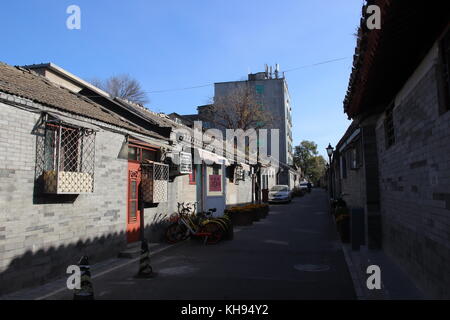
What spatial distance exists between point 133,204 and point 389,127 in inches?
269

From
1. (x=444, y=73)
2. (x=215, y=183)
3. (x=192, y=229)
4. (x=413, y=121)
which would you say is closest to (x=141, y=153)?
(x=192, y=229)

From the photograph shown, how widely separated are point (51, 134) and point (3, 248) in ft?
7.70

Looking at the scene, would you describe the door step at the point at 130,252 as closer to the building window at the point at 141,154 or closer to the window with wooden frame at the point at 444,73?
the building window at the point at 141,154

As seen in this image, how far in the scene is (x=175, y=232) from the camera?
428 inches

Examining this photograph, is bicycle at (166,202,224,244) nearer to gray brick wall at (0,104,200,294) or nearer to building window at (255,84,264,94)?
gray brick wall at (0,104,200,294)

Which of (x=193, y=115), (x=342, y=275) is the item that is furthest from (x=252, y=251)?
(x=193, y=115)

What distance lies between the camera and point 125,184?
922 cm

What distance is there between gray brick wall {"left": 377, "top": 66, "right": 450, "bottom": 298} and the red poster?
9298 millimetres

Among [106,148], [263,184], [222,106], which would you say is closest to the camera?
[106,148]

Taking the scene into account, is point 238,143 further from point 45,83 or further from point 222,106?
point 45,83

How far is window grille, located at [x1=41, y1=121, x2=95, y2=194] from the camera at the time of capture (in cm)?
654

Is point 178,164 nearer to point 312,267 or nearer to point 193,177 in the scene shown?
point 193,177

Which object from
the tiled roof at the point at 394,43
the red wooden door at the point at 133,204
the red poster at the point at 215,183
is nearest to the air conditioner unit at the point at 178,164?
the red wooden door at the point at 133,204

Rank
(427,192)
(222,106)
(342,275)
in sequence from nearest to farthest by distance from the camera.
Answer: (427,192), (342,275), (222,106)
